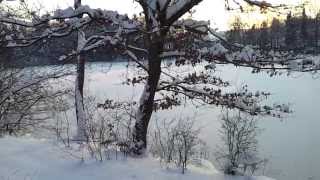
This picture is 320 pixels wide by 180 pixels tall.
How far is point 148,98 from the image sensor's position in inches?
337

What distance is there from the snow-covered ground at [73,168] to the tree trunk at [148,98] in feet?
1.12

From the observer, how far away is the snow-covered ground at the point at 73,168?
7.15 meters

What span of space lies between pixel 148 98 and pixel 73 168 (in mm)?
1801

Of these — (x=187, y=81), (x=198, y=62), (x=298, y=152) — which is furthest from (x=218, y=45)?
(x=298, y=152)

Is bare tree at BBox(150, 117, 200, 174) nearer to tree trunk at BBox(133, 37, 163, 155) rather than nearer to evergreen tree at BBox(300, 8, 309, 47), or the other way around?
tree trunk at BBox(133, 37, 163, 155)

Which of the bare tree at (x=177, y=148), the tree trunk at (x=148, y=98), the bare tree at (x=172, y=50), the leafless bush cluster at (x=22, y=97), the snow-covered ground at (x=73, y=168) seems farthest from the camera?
the leafless bush cluster at (x=22, y=97)

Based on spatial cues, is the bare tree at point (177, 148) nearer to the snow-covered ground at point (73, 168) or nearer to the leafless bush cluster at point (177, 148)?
the leafless bush cluster at point (177, 148)

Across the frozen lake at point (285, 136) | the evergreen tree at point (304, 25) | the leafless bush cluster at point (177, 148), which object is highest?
the evergreen tree at point (304, 25)

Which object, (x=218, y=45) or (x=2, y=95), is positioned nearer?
(x=218, y=45)

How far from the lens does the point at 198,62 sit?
8.34m

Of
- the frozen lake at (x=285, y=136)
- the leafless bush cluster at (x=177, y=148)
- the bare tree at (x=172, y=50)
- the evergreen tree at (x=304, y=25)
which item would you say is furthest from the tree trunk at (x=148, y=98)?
the evergreen tree at (x=304, y=25)

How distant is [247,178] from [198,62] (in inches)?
92.0

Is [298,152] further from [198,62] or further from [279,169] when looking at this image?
[198,62]

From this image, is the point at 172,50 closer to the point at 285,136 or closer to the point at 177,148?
the point at 177,148
